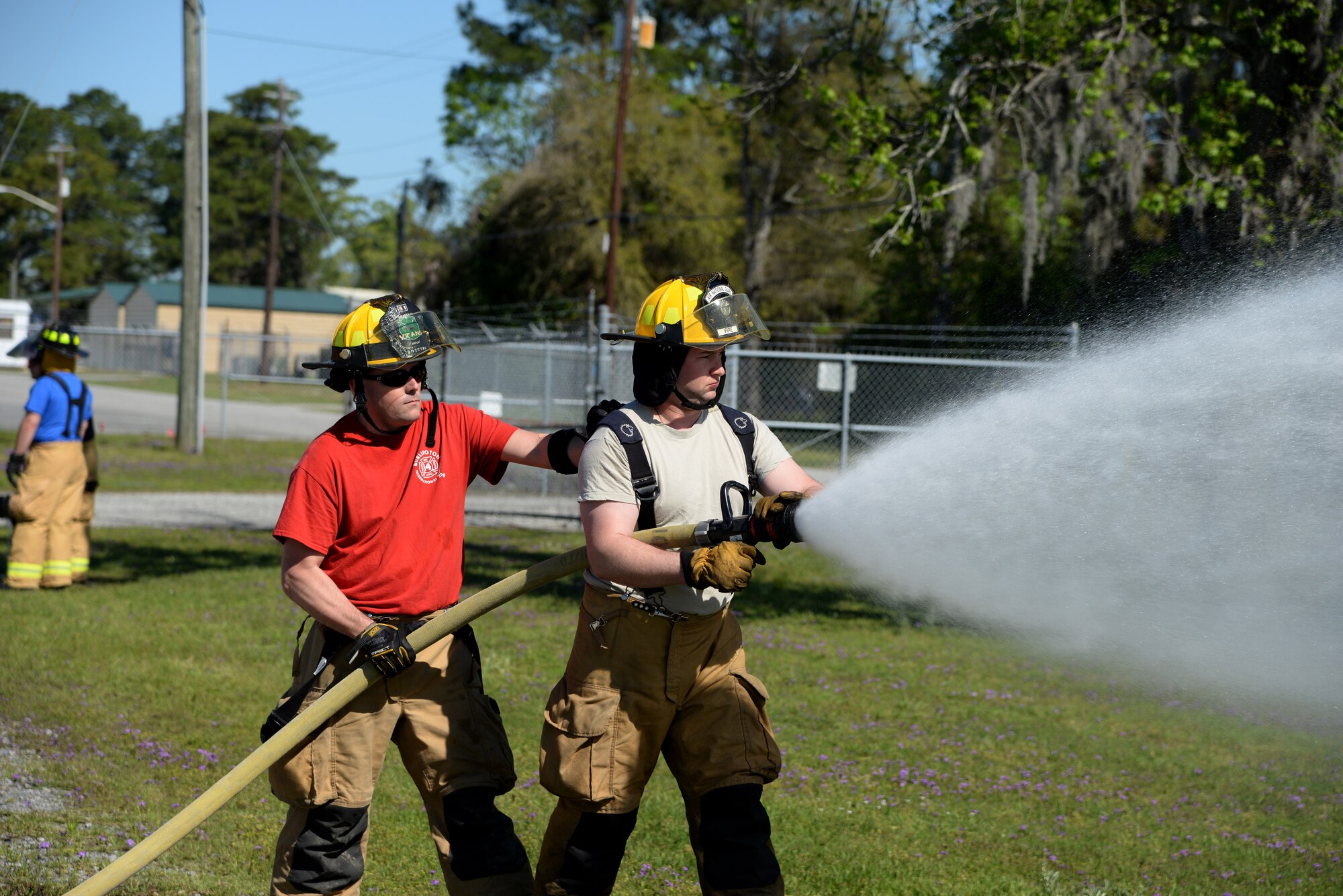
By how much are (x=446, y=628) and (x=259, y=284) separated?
9092 centimetres

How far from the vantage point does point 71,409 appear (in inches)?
375

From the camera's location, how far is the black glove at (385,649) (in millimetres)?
3525

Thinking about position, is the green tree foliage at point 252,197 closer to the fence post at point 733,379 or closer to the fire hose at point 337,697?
the fence post at point 733,379

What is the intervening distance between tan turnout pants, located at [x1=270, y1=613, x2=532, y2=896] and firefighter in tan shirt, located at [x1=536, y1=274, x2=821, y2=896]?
9.4 inches

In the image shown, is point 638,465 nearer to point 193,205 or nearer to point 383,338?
point 383,338

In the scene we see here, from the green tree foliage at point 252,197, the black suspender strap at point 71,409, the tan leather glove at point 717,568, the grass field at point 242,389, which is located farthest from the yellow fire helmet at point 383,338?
the green tree foliage at point 252,197

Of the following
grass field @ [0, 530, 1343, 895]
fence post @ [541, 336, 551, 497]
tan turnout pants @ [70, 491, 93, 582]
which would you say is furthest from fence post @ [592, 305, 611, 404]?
tan turnout pants @ [70, 491, 93, 582]


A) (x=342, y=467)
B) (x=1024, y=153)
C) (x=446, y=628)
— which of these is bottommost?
(x=446, y=628)

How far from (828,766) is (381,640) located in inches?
122

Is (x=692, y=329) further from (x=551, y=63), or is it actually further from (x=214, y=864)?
(x=551, y=63)

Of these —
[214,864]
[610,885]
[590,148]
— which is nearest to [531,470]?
[214,864]

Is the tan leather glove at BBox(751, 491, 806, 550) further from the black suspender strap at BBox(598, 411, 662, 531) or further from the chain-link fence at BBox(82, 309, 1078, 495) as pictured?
the chain-link fence at BBox(82, 309, 1078, 495)

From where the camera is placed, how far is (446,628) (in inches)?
144

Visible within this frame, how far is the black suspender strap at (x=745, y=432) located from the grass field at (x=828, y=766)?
5.66ft
